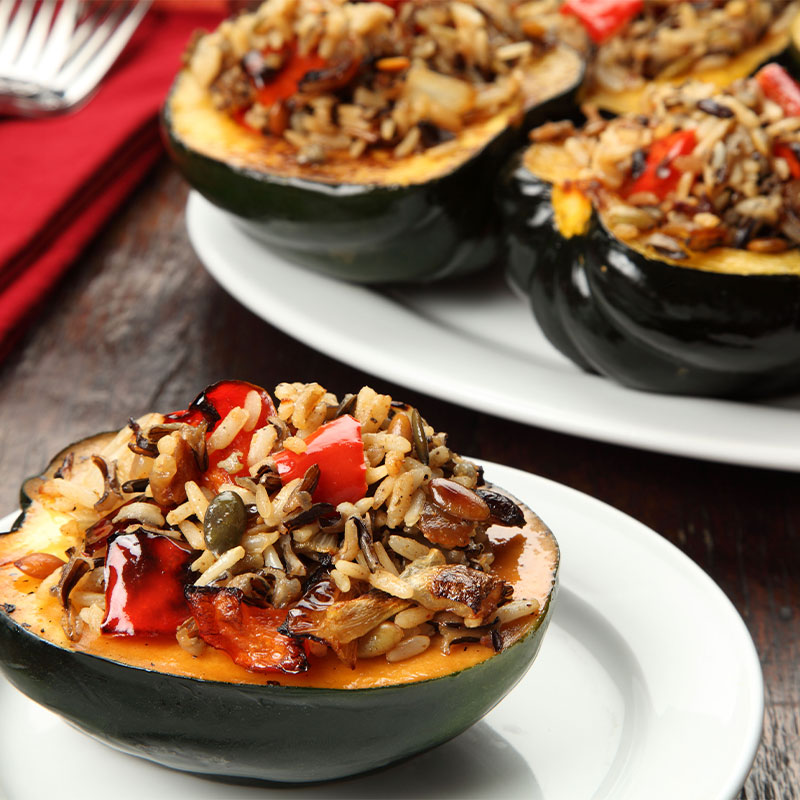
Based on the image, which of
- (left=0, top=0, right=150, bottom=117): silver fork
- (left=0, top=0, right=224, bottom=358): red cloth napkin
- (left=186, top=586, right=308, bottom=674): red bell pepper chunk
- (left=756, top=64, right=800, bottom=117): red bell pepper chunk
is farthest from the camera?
(left=0, top=0, right=150, bottom=117): silver fork

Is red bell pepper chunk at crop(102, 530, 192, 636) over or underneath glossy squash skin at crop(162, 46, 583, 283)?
over

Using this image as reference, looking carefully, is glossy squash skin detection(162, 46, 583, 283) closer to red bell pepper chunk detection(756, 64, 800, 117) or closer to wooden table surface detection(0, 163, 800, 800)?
wooden table surface detection(0, 163, 800, 800)

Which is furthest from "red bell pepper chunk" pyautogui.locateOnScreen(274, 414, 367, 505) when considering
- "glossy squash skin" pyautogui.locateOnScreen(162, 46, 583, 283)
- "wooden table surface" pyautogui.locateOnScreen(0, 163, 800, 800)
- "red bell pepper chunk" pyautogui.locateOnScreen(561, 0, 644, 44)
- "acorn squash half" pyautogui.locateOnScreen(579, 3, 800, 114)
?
"red bell pepper chunk" pyautogui.locateOnScreen(561, 0, 644, 44)

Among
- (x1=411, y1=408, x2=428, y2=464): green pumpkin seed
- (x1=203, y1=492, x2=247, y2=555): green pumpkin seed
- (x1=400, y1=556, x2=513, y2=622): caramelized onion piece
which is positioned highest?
(x1=203, y1=492, x2=247, y2=555): green pumpkin seed

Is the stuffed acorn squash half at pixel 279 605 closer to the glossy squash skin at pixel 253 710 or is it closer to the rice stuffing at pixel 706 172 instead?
the glossy squash skin at pixel 253 710

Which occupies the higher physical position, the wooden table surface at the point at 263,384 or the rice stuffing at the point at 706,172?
the rice stuffing at the point at 706,172

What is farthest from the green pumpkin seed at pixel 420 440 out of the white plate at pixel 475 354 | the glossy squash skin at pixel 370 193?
the glossy squash skin at pixel 370 193
